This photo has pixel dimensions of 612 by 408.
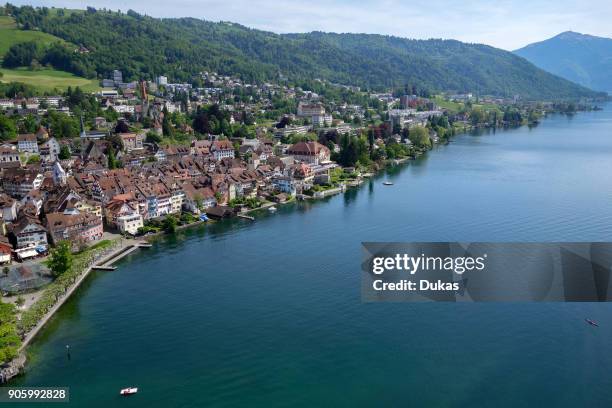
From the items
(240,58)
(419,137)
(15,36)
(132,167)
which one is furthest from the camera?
(240,58)

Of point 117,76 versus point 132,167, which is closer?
point 132,167

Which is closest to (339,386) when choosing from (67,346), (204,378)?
(204,378)

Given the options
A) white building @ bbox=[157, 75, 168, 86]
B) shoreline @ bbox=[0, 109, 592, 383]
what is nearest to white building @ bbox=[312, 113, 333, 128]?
shoreline @ bbox=[0, 109, 592, 383]

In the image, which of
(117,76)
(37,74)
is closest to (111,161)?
(117,76)

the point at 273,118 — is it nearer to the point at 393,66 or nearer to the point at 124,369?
the point at 124,369

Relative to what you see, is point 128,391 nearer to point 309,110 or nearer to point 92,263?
point 92,263

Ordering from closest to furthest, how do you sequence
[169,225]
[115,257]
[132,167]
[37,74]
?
[115,257] < [169,225] < [132,167] < [37,74]

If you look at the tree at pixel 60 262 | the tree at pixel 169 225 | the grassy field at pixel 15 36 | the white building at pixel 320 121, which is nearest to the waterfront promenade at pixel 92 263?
the tree at pixel 60 262
